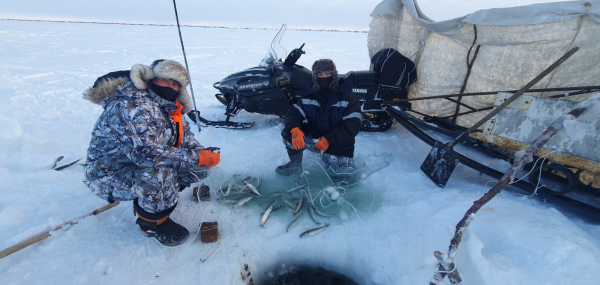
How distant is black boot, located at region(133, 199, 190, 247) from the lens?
6.90 feet

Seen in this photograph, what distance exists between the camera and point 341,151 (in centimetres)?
321

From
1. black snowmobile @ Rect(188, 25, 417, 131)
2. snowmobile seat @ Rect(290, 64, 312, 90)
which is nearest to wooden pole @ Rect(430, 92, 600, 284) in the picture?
black snowmobile @ Rect(188, 25, 417, 131)

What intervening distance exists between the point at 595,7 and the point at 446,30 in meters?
1.58

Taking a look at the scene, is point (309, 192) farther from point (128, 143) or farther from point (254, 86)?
point (254, 86)

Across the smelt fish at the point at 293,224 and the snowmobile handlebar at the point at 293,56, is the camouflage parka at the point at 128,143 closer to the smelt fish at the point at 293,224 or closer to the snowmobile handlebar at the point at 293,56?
the smelt fish at the point at 293,224

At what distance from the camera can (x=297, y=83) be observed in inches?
179

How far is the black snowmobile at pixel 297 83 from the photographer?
14.6 ft

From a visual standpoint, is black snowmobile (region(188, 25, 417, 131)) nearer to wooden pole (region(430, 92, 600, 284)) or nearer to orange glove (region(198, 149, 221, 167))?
orange glove (region(198, 149, 221, 167))

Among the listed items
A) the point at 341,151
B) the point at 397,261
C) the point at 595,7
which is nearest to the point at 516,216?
the point at 397,261

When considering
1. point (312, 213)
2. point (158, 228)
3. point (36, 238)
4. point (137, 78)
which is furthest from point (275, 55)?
point (36, 238)

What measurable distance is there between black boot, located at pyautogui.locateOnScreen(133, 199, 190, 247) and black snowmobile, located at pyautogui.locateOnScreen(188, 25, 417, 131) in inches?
108

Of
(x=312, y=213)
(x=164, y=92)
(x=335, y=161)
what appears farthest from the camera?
(x=335, y=161)

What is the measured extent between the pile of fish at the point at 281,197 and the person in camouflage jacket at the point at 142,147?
68cm

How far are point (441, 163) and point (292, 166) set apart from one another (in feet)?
5.86
